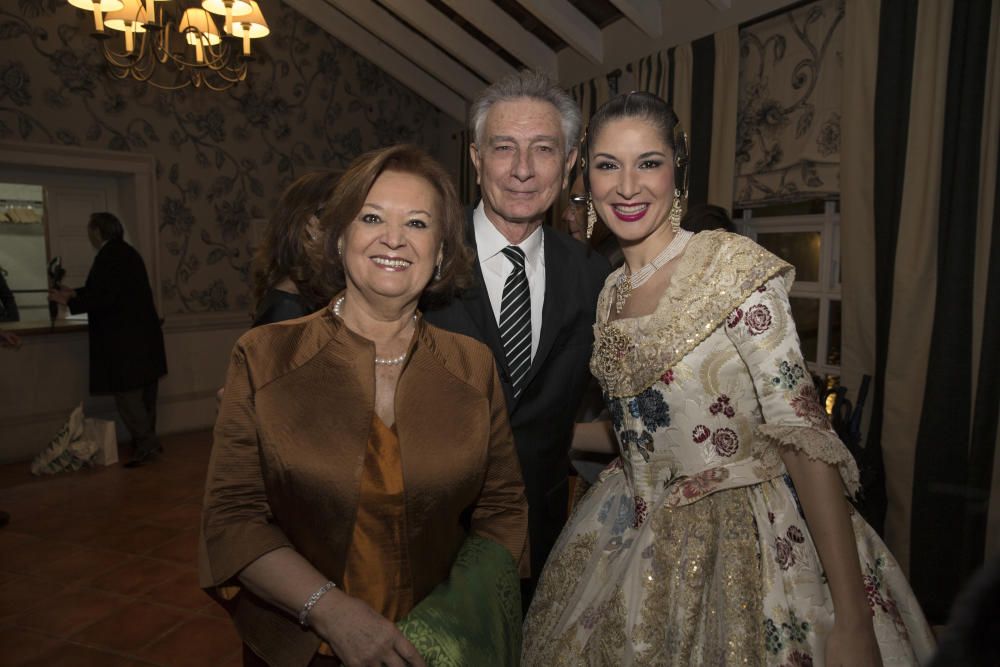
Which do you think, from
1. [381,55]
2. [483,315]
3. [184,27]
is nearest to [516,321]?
[483,315]

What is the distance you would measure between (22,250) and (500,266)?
512 centimetres

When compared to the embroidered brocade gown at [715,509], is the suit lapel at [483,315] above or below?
above

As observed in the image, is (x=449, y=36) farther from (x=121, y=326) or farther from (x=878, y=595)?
(x=878, y=595)

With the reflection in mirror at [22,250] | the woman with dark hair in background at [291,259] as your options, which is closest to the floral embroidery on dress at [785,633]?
the woman with dark hair in background at [291,259]

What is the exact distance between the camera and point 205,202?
5727mm

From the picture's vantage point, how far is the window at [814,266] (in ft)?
11.9

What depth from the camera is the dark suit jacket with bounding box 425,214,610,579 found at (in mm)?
1548

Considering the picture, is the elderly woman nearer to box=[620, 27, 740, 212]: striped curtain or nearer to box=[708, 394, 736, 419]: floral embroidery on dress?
box=[708, 394, 736, 419]: floral embroidery on dress

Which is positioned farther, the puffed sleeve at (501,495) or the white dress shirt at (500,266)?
the white dress shirt at (500,266)

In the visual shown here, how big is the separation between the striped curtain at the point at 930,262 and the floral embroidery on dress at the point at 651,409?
207 centimetres

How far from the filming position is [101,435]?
15.7 ft

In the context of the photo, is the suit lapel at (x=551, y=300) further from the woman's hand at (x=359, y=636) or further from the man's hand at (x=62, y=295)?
the man's hand at (x=62, y=295)

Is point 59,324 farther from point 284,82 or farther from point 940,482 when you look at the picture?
point 940,482

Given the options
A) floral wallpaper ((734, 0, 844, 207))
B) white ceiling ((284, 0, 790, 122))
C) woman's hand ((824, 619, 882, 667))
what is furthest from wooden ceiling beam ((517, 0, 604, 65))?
woman's hand ((824, 619, 882, 667))
